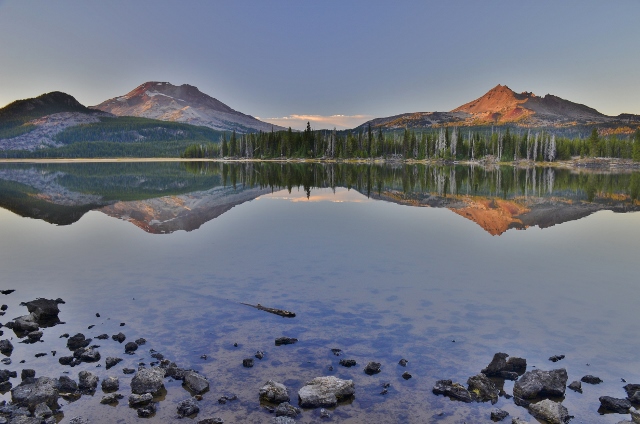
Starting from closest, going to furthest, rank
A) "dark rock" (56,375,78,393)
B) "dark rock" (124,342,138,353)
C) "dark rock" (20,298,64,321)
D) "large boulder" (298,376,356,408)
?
1. "large boulder" (298,376,356,408)
2. "dark rock" (56,375,78,393)
3. "dark rock" (124,342,138,353)
4. "dark rock" (20,298,64,321)

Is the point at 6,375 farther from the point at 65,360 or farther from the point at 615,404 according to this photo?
the point at 615,404

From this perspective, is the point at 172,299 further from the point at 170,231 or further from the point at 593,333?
the point at 170,231

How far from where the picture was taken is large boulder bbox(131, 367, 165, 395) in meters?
10.8

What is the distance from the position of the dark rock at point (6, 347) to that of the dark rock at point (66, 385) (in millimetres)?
2855

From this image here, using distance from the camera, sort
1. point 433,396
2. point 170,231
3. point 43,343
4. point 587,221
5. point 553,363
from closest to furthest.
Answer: point 433,396 → point 553,363 → point 43,343 → point 170,231 → point 587,221

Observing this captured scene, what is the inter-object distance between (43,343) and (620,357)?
15321mm

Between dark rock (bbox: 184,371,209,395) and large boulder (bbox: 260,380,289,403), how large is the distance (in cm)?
132

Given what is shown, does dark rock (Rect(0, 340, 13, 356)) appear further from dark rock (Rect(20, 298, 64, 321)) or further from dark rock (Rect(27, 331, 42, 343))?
dark rock (Rect(20, 298, 64, 321))

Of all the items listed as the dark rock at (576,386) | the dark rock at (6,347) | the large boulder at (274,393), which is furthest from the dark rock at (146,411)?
the dark rock at (576,386)

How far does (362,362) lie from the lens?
1228 cm

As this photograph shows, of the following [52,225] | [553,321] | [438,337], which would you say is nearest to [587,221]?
[553,321]

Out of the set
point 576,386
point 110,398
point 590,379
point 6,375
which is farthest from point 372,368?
point 6,375

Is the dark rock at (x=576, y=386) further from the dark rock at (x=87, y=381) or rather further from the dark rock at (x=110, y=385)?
the dark rock at (x=87, y=381)

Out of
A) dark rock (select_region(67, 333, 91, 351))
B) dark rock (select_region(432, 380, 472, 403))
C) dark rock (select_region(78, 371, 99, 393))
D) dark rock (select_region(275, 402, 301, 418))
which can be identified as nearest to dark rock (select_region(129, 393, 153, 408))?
dark rock (select_region(78, 371, 99, 393))
